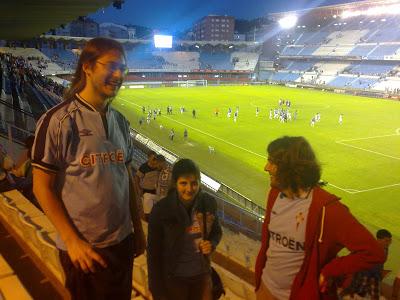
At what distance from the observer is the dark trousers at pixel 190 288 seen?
10.2 ft

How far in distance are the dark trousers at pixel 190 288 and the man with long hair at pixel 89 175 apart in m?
0.77

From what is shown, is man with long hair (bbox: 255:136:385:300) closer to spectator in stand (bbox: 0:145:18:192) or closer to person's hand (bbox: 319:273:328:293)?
person's hand (bbox: 319:273:328:293)

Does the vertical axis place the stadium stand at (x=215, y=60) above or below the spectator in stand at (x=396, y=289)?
above

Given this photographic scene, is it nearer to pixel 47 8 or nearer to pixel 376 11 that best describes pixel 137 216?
pixel 47 8

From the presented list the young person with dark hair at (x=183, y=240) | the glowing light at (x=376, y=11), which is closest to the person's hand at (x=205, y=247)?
the young person with dark hair at (x=183, y=240)

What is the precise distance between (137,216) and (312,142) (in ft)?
87.7

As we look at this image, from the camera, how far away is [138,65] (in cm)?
8944

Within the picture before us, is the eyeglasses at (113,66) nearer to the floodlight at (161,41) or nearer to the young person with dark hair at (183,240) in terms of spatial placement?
the young person with dark hair at (183,240)

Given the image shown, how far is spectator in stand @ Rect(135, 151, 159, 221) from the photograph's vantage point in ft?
19.0

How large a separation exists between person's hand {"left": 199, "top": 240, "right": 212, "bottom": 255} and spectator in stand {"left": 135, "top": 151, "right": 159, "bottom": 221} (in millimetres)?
2672

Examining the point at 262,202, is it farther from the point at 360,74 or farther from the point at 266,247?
the point at 360,74

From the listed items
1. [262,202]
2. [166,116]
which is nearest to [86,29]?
[166,116]

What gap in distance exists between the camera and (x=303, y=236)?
8.51ft

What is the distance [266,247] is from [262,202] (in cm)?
1386
